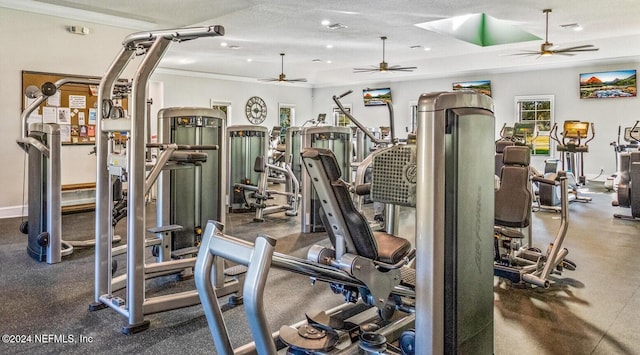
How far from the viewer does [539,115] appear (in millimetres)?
11188

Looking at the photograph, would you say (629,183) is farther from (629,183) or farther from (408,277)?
(408,277)

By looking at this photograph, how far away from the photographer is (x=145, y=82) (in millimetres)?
2496

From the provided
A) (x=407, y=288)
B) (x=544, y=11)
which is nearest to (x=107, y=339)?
(x=407, y=288)

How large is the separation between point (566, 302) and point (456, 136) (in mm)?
1985

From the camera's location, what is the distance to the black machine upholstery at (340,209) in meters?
1.98

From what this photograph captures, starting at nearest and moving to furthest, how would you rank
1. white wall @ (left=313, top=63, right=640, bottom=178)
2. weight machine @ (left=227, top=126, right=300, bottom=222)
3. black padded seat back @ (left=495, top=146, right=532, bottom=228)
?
black padded seat back @ (left=495, top=146, right=532, bottom=228), weight machine @ (left=227, top=126, right=300, bottom=222), white wall @ (left=313, top=63, right=640, bottom=178)

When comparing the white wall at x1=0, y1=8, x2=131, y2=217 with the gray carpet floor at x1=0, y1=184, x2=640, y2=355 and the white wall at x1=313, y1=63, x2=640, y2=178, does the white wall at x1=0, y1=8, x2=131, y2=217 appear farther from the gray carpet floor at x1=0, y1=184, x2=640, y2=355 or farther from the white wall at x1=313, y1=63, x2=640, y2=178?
the white wall at x1=313, y1=63, x2=640, y2=178

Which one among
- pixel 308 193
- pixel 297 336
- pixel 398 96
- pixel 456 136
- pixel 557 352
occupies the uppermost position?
pixel 398 96

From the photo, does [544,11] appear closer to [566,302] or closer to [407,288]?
[566,302]

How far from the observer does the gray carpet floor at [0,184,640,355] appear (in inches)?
93.4

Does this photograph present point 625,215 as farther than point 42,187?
Yes

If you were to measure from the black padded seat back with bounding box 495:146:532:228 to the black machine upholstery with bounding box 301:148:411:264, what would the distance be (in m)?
1.74

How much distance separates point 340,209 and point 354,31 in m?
7.22

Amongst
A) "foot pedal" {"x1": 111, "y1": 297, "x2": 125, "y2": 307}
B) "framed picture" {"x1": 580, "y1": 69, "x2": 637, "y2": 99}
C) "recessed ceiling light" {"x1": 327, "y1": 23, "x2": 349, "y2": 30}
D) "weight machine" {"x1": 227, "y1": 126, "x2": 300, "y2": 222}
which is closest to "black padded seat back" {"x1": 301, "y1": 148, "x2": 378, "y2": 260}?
"foot pedal" {"x1": 111, "y1": 297, "x2": 125, "y2": 307}
